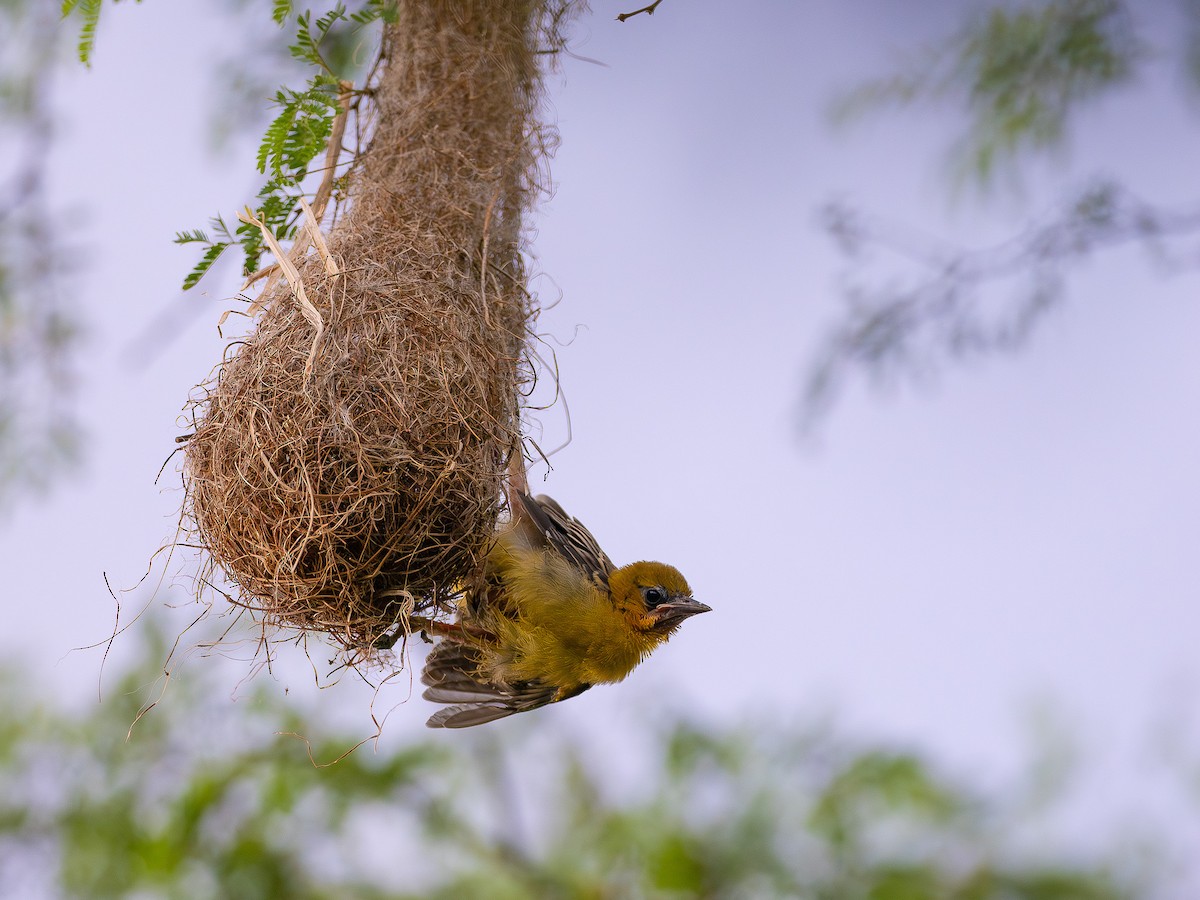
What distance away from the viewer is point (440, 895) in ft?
13.8

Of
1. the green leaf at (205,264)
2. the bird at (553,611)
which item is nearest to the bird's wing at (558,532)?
the bird at (553,611)

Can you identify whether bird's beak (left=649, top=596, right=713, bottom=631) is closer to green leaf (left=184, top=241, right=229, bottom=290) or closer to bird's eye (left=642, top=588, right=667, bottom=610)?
bird's eye (left=642, top=588, right=667, bottom=610)

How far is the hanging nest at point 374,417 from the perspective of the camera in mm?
2004

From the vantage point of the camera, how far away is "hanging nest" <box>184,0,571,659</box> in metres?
2.00

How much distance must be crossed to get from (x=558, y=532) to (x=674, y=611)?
1.06 feet

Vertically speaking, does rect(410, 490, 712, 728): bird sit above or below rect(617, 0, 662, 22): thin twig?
below

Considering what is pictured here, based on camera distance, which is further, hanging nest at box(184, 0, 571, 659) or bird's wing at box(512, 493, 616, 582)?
bird's wing at box(512, 493, 616, 582)

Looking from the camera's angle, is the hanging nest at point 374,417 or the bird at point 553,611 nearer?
the hanging nest at point 374,417

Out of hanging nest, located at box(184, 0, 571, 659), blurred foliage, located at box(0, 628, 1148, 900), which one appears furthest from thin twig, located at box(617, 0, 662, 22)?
blurred foliage, located at box(0, 628, 1148, 900)

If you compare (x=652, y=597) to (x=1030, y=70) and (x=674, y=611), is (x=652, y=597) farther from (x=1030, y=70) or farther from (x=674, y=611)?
(x=1030, y=70)

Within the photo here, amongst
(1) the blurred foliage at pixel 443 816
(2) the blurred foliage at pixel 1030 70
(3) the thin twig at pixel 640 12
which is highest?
(2) the blurred foliage at pixel 1030 70

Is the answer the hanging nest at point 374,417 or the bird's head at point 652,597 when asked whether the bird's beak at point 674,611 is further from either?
the hanging nest at point 374,417

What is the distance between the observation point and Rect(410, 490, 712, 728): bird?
2.39 metres

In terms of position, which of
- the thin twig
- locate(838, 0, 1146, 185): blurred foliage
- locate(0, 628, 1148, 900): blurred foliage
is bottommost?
locate(0, 628, 1148, 900): blurred foliage
